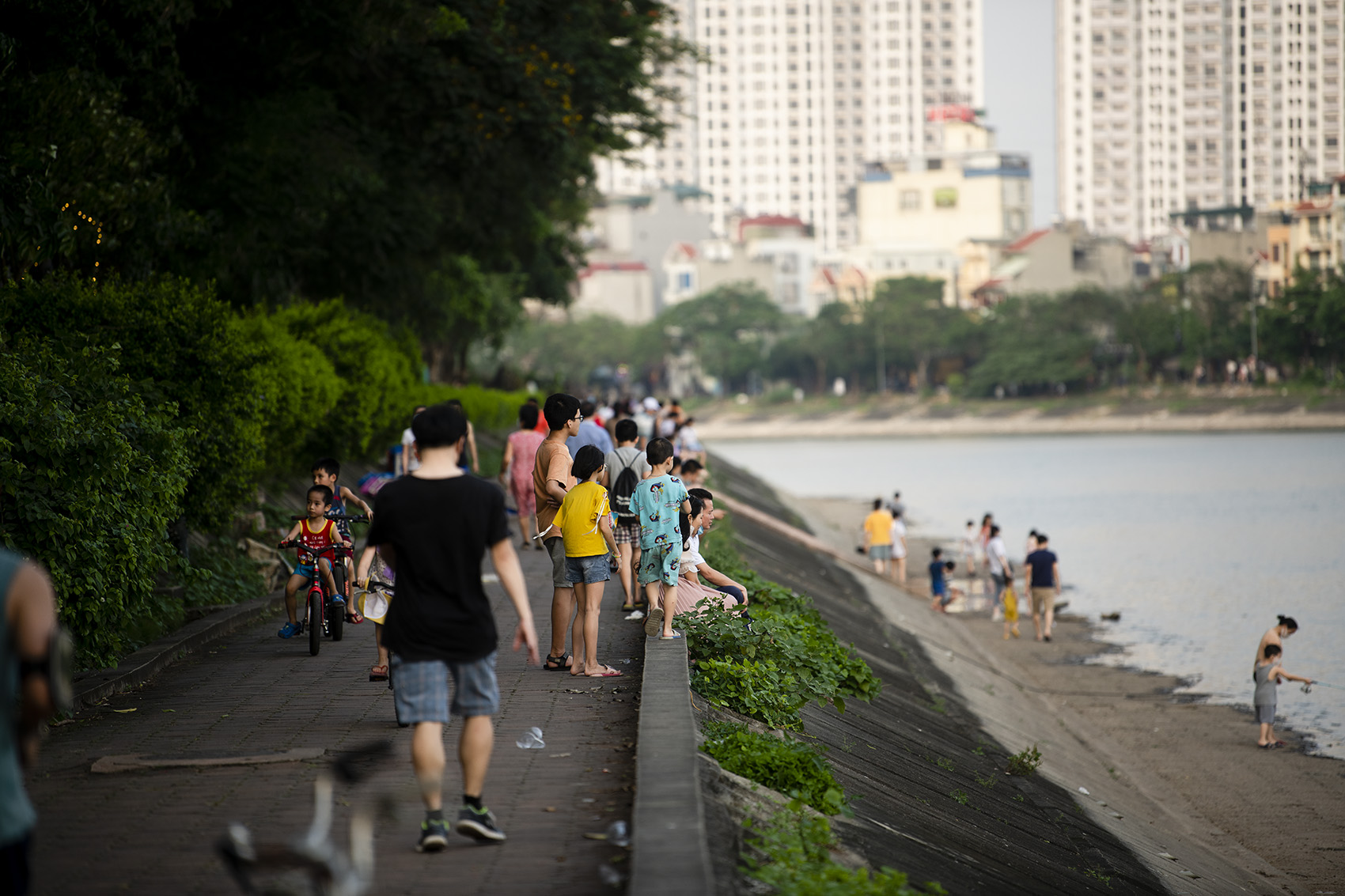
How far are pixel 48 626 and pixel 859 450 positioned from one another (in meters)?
98.5

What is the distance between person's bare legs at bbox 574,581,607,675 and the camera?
30.8 ft

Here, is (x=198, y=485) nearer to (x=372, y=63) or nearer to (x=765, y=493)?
(x=372, y=63)

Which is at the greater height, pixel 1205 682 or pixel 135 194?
pixel 135 194

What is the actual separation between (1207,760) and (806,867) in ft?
43.9

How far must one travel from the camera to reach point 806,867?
6164mm

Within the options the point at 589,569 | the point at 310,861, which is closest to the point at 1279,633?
the point at 589,569

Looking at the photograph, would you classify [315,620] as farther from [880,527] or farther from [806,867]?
[880,527]

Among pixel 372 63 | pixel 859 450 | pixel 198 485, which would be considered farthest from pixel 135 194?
pixel 859 450

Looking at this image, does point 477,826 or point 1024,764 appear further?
point 1024,764

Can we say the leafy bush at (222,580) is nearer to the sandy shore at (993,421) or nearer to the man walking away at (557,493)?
the man walking away at (557,493)

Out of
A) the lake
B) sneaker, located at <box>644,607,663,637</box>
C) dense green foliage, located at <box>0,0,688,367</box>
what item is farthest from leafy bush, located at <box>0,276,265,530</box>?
the lake

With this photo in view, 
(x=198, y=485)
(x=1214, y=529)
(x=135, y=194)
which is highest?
(x=135, y=194)

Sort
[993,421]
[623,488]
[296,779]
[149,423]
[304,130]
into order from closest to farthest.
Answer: [296,779] < [149,423] < [623,488] < [304,130] < [993,421]

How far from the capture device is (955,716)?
1539cm
